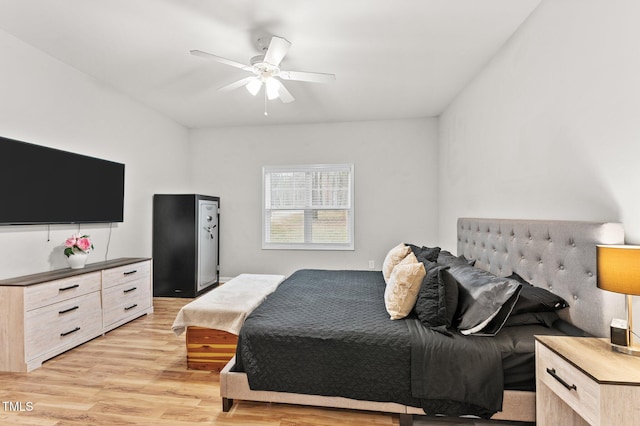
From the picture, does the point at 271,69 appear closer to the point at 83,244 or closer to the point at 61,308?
the point at 83,244

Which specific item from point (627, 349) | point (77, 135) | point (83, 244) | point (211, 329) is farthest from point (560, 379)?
point (77, 135)

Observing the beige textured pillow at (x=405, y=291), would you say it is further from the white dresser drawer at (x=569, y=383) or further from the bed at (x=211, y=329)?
the bed at (x=211, y=329)

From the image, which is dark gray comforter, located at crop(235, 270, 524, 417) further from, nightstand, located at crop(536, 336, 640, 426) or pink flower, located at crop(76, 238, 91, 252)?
pink flower, located at crop(76, 238, 91, 252)

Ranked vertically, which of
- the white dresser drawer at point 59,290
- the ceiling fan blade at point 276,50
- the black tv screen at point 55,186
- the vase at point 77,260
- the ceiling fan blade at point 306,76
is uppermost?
the ceiling fan blade at point 276,50

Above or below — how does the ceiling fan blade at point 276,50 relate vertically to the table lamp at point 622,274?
above

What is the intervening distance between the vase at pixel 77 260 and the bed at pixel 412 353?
2124mm

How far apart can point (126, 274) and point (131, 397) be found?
1.74 metres

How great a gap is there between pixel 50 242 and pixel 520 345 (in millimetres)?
3942

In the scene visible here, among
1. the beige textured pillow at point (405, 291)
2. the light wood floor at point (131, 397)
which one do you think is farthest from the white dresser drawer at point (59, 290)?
the beige textured pillow at point (405, 291)

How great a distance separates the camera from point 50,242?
9.89ft

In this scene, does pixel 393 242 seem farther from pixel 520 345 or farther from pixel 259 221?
pixel 520 345

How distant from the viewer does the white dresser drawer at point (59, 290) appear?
8.09 feet

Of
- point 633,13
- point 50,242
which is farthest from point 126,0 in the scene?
point 633,13

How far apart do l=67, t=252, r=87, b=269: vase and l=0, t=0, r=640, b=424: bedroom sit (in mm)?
139
